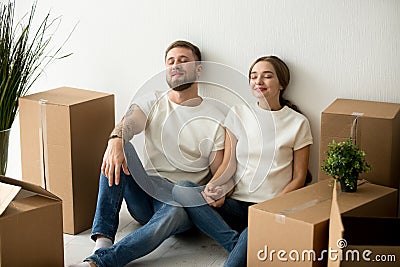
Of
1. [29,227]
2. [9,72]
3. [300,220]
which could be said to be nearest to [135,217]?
[29,227]

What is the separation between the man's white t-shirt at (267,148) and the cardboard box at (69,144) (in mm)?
633

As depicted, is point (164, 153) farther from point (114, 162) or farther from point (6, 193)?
point (6, 193)

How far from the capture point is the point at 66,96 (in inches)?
128

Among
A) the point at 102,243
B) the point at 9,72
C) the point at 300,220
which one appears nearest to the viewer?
the point at 300,220

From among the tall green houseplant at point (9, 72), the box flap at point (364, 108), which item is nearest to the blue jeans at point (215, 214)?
the box flap at point (364, 108)

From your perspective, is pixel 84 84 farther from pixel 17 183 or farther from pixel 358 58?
pixel 358 58

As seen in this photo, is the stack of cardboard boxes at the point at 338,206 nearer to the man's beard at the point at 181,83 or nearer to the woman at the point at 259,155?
the woman at the point at 259,155

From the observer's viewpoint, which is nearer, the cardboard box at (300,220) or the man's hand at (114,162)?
the cardboard box at (300,220)

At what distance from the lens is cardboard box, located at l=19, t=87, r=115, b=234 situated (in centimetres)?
311

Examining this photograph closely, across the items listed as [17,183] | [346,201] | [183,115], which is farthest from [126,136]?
[346,201]

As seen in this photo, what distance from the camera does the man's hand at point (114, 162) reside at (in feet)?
9.61

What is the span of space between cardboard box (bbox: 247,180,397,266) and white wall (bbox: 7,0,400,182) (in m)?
0.43

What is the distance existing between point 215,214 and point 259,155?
0.30 metres

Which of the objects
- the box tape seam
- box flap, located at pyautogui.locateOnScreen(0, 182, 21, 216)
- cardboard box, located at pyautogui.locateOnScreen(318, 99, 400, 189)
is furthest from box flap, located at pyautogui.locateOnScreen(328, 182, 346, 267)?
the box tape seam
